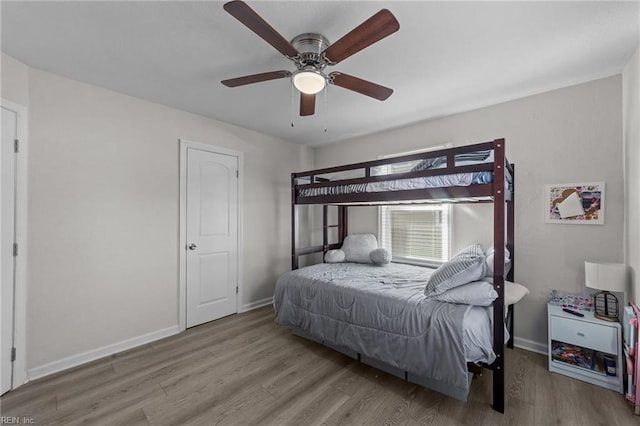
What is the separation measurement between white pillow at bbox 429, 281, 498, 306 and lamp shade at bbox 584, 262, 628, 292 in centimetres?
98

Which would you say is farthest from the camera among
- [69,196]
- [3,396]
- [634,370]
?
[69,196]

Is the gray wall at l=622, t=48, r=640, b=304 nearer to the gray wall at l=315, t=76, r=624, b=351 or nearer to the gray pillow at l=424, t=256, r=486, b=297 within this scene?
the gray wall at l=315, t=76, r=624, b=351

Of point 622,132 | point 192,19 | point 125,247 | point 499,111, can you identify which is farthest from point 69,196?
point 622,132

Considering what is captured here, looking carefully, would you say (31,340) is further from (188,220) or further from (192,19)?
(192,19)

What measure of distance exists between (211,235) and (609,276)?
390 centimetres

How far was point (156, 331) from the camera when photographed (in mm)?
2963

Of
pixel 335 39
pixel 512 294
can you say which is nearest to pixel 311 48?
pixel 335 39

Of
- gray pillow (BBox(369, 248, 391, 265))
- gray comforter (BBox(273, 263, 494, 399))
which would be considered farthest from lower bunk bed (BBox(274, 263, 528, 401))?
gray pillow (BBox(369, 248, 391, 265))

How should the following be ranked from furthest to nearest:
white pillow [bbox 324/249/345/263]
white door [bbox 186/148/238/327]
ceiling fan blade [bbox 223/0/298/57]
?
1. white pillow [bbox 324/249/345/263]
2. white door [bbox 186/148/238/327]
3. ceiling fan blade [bbox 223/0/298/57]

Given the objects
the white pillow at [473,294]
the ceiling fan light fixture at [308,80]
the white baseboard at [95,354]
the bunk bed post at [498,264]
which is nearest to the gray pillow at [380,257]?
the white pillow at [473,294]

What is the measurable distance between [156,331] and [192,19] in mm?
3006

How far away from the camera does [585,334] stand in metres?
2.12

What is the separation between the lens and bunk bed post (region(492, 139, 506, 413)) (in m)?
1.85

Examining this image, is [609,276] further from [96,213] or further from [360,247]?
[96,213]
